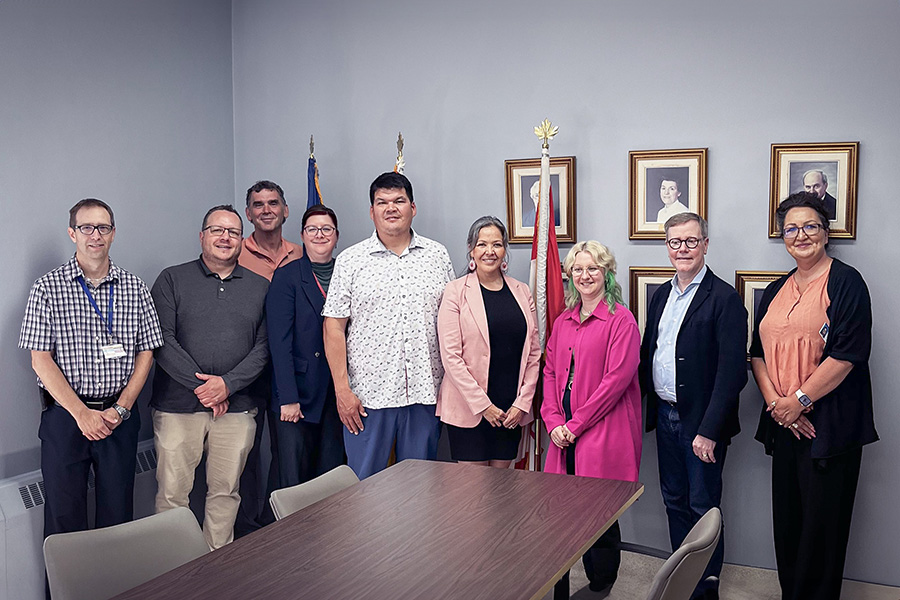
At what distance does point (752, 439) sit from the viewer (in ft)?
12.0

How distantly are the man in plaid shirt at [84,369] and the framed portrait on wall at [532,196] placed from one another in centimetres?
195

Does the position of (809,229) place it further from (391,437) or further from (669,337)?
(391,437)

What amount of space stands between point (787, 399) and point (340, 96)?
2.93 meters

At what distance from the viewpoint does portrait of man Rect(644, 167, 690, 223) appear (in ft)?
12.2

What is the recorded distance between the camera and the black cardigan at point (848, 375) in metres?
2.95

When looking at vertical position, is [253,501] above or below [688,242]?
below

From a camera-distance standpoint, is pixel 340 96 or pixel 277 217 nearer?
pixel 277 217

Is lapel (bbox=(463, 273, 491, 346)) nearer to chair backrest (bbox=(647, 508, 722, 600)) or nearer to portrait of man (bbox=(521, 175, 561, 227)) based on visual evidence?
portrait of man (bbox=(521, 175, 561, 227))

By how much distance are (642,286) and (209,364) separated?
2.12 metres

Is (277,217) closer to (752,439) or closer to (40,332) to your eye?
(40,332)

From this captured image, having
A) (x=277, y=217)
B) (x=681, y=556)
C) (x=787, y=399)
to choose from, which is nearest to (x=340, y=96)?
(x=277, y=217)

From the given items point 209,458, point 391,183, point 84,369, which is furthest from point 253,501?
point 391,183

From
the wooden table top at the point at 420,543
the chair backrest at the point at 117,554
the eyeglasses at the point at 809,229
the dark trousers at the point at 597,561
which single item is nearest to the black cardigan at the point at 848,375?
the eyeglasses at the point at 809,229

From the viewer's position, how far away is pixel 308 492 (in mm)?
2299
